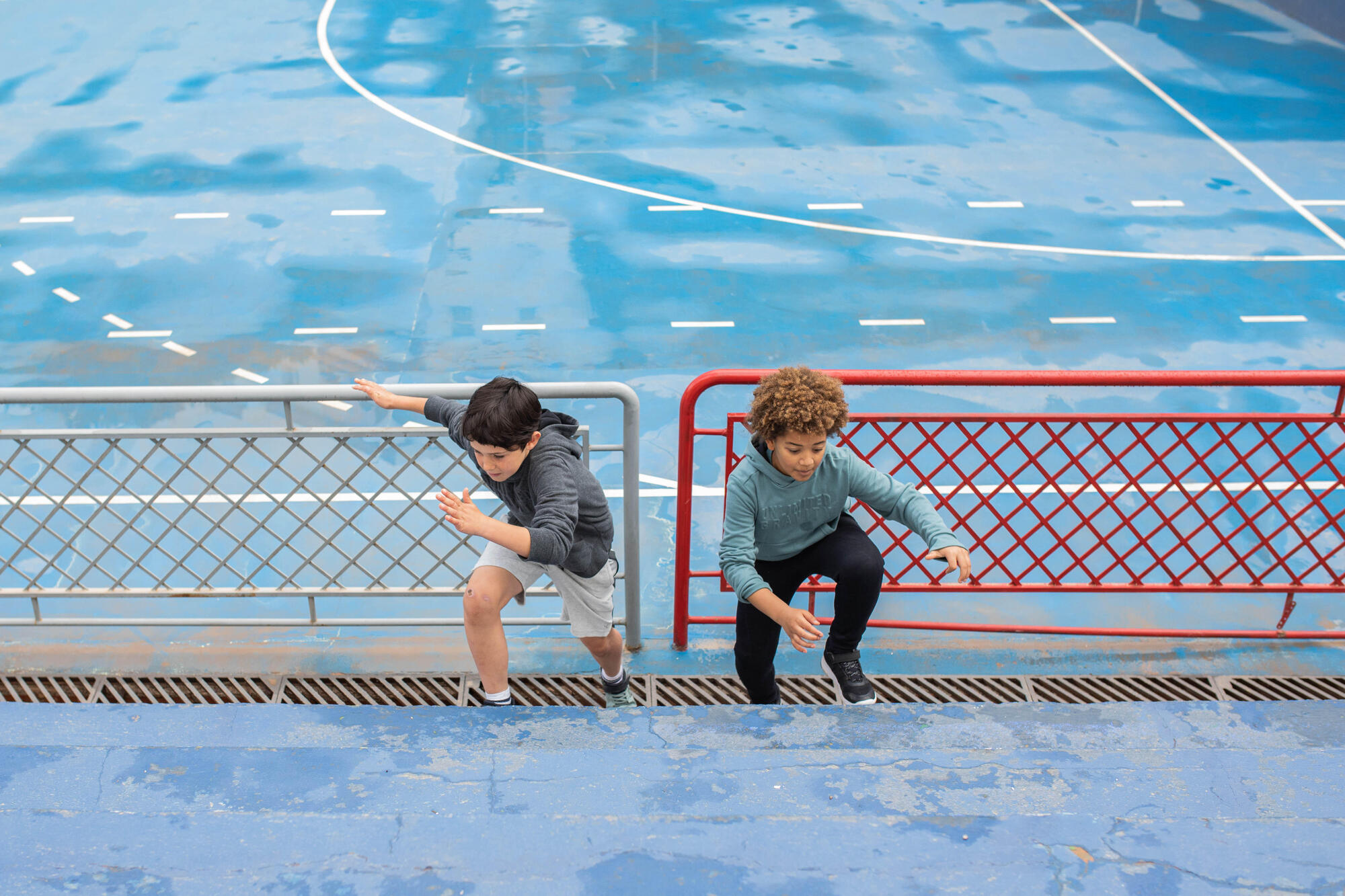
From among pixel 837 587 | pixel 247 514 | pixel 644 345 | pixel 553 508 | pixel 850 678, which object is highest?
pixel 553 508

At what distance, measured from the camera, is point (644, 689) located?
467 centimetres

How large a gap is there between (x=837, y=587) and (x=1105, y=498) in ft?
5.07

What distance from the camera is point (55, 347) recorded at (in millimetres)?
7789

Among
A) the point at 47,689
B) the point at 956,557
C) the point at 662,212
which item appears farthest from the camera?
the point at 662,212

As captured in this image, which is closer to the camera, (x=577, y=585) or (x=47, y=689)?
(x=577, y=585)

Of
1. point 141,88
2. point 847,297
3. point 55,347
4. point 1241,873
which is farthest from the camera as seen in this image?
point 141,88

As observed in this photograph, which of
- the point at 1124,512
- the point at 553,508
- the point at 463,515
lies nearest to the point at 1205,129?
the point at 1124,512

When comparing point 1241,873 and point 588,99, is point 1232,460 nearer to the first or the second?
point 1241,873

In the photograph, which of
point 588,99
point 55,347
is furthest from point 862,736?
point 588,99

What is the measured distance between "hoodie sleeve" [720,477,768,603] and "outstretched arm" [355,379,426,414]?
48.7 inches

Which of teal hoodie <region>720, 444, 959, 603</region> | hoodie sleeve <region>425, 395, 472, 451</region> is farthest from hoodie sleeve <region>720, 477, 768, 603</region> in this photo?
hoodie sleeve <region>425, 395, 472, 451</region>

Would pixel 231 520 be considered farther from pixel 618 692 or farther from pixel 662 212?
pixel 662 212

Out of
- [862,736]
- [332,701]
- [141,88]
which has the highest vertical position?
[141,88]

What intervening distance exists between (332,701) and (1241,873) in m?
3.64
